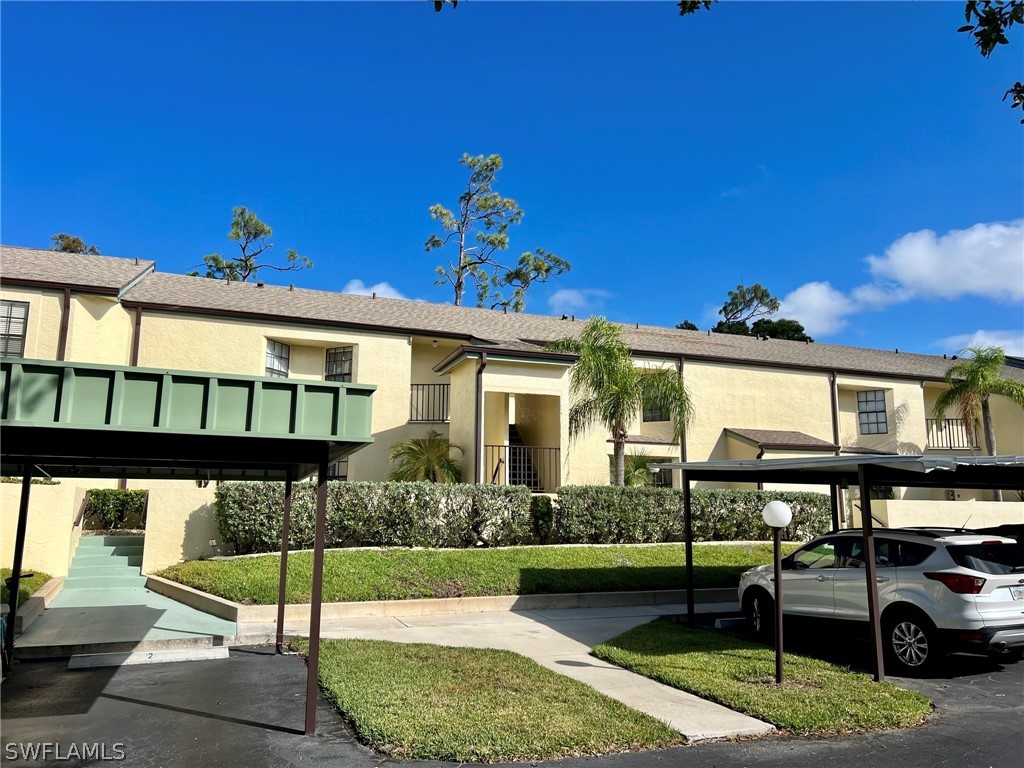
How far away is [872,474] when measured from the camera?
29.8 feet

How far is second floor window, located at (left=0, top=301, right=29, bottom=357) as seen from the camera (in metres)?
17.2

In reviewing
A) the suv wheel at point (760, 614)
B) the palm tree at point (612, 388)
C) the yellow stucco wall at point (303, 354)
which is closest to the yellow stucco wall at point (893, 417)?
the palm tree at point (612, 388)

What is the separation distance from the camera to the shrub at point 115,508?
55.0ft

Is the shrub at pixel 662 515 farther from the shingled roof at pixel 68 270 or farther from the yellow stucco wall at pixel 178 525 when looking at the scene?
the shingled roof at pixel 68 270

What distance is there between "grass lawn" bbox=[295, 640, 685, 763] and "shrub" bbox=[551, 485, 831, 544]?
324 inches

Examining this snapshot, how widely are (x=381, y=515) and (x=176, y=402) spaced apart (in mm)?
9785

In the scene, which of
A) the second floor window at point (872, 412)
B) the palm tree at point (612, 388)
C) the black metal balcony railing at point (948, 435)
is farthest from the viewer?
the black metal balcony railing at point (948, 435)

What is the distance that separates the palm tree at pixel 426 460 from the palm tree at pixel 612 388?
132 inches

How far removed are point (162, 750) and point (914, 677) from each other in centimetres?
792

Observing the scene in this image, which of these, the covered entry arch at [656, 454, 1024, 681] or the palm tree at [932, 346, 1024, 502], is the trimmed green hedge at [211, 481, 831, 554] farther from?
the palm tree at [932, 346, 1024, 502]

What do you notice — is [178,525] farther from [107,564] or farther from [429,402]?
[429,402]

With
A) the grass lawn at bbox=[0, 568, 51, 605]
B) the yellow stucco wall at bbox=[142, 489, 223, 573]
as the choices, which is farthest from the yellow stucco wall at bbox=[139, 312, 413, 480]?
the grass lawn at bbox=[0, 568, 51, 605]

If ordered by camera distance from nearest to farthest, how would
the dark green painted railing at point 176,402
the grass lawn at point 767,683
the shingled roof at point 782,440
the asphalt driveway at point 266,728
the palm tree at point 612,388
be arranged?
the dark green painted railing at point 176,402 < the asphalt driveway at point 266,728 < the grass lawn at point 767,683 < the palm tree at point 612,388 < the shingled roof at point 782,440

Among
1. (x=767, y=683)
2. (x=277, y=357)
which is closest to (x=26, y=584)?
(x=277, y=357)
